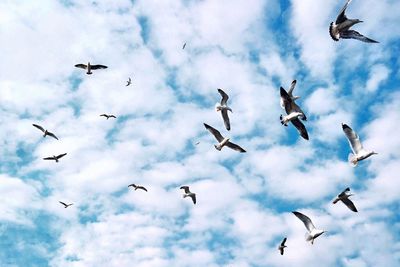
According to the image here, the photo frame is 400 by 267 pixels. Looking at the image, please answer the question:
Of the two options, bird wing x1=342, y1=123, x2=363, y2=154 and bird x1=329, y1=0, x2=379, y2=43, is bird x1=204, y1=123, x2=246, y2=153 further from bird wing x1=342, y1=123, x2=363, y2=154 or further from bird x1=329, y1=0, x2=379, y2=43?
bird x1=329, y1=0, x2=379, y2=43

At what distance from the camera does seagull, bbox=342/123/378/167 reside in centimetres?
2625

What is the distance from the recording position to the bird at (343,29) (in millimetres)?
23297

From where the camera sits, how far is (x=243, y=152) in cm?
3556

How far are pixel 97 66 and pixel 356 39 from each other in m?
22.1

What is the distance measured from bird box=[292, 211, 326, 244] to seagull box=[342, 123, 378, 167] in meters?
4.46

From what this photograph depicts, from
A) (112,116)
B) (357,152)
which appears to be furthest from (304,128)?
(112,116)

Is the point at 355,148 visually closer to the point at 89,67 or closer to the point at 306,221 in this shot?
the point at 306,221

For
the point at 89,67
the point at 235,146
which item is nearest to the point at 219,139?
the point at 235,146

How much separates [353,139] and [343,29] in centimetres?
593

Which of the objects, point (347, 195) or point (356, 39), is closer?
point (356, 39)

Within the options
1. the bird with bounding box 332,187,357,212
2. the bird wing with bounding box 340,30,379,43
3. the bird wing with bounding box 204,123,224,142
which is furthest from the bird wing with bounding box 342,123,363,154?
the bird wing with bounding box 204,123,224,142

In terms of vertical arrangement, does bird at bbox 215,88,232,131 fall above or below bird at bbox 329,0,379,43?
above

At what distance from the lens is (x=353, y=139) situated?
2653 cm

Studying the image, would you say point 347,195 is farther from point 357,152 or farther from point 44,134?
point 44,134
